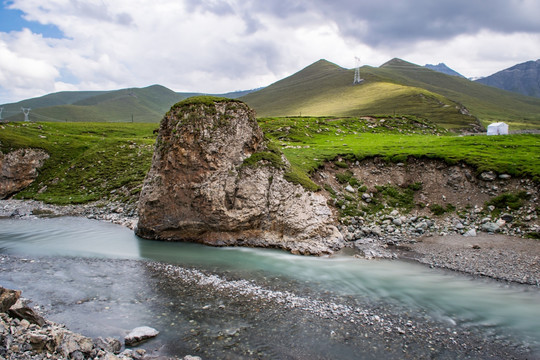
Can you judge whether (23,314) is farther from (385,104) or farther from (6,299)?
(385,104)

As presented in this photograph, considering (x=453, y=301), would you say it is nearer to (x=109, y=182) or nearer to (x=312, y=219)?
(x=312, y=219)

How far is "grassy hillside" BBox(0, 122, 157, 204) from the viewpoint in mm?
45156

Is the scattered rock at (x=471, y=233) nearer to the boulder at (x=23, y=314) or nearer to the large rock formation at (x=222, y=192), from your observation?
the large rock formation at (x=222, y=192)

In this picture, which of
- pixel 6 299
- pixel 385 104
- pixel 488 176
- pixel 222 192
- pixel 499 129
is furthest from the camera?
pixel 385 104

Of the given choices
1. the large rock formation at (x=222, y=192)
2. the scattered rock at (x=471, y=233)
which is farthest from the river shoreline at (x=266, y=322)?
the scattered rock at (x=471, y=233)

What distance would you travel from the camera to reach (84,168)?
2104 inches

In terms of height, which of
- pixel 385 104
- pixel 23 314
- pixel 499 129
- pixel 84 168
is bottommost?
pixel 23 314

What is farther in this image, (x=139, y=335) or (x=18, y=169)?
(x=18, y=169)

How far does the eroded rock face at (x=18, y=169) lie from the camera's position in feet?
161

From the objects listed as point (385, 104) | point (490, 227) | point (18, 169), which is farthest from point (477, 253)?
point (385, 104)

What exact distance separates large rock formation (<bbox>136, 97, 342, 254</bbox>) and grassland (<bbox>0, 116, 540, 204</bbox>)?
4.68 feet

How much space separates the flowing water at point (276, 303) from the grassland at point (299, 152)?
32.2ft

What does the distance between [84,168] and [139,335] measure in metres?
49.2

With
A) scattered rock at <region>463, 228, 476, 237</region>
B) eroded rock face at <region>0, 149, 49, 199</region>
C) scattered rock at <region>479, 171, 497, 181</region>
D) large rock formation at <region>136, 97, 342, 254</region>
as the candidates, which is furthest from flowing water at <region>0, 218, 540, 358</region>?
eroded rock face at <region>0, 149, 49, 199</region>
